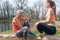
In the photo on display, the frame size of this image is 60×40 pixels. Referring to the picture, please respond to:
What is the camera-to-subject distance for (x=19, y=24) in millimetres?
5371

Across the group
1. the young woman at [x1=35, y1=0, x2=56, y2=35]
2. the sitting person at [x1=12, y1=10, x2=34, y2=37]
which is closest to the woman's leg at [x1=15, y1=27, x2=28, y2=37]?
the sitting person at [x1=12, y1=10, x2=34, y2=37]

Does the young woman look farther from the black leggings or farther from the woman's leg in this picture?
the woman's leg

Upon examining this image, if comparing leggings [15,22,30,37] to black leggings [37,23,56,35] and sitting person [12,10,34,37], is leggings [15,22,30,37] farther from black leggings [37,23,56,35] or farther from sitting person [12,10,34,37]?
black leggings [37,23,56,35]

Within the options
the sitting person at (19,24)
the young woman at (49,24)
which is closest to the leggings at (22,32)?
the sitting person at (19,24)

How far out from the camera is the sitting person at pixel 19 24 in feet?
16.8

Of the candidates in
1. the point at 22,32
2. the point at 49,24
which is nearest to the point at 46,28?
the point at 49,24

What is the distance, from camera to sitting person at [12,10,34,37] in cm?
512

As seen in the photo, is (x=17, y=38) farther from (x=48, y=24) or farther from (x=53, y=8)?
(x=53, y=8)

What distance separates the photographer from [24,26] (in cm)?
556

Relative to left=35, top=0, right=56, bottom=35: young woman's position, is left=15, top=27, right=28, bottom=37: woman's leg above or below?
below

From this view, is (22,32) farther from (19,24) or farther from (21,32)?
(19,24)

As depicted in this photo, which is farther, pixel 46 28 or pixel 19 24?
pixel 19 24

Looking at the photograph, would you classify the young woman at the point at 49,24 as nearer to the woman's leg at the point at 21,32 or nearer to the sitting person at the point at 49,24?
the sitting person at the point at 49,24

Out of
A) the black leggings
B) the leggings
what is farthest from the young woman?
the leggings
